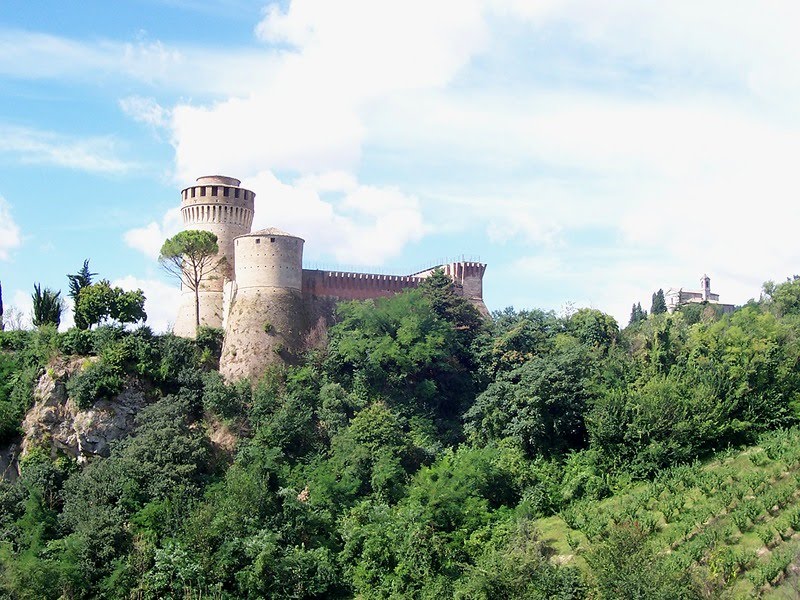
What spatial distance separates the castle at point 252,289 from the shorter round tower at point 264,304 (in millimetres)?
42

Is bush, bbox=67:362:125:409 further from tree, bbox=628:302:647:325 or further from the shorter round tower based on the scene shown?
tree, bbox=628:302:647:325

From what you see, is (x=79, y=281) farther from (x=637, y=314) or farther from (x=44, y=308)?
(x=637, y=314)

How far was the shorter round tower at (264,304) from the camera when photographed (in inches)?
1639

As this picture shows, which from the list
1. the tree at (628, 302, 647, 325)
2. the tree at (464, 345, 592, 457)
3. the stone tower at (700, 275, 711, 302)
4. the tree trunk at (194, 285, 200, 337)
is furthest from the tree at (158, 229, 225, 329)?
the stone tower at (700, 275, 711, 302)

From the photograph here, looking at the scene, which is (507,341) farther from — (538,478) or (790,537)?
(790,537)

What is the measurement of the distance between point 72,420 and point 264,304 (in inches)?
376

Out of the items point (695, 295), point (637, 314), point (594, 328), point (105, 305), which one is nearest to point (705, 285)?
point (695, 295)

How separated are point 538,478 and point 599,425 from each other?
3.10m

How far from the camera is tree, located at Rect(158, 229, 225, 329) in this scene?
137 feet

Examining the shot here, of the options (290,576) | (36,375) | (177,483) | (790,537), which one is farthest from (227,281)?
(790,537)

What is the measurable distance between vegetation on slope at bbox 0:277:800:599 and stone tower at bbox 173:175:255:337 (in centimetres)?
264

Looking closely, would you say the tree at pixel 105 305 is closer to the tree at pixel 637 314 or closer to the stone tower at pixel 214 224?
the stone tower at pixel 214 224

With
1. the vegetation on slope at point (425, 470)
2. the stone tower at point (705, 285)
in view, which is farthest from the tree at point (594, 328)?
the stone tower at point (705, 285)

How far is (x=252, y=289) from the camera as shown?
42.6 m
